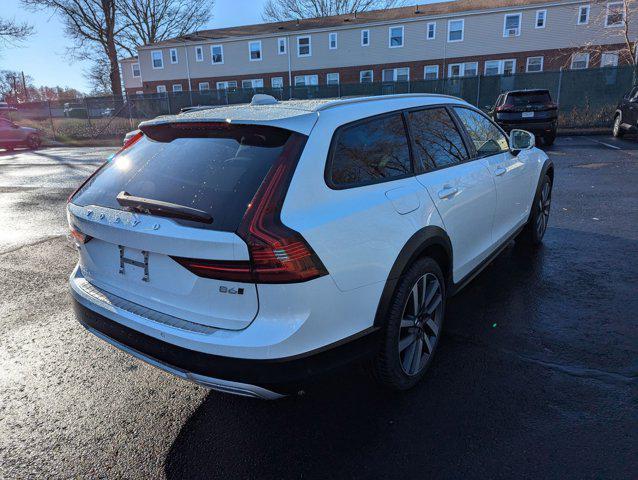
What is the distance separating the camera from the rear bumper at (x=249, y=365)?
204 cm

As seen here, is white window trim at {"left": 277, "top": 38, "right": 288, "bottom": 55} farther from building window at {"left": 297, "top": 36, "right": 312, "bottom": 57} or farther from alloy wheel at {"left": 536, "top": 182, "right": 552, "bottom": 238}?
alloy wheel at {"left": 536, "top": 182, "right": 552, "bottom": 238}

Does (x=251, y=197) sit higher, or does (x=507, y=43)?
(x=507, y=43)

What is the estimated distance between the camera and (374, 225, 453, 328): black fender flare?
2.42 m

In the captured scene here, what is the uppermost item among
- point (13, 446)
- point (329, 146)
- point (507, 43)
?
point (507, 43)

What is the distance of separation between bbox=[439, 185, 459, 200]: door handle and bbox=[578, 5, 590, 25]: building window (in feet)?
111

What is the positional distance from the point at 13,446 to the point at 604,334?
12.6ft

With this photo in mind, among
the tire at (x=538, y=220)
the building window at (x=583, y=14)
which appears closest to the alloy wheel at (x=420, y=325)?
the tire at (x=538, y=220)

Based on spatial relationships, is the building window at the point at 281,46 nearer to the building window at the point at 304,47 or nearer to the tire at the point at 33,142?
the building window at the point at 304,47

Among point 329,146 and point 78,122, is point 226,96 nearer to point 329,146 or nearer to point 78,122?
point 78,122

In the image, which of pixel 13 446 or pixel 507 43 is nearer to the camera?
pixel 13 446

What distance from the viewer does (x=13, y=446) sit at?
8.13 feet

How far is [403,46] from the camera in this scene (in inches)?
1314

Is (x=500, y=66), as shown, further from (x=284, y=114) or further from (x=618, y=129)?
(x=284, y=114)

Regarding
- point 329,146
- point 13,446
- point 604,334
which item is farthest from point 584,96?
point 13,446
